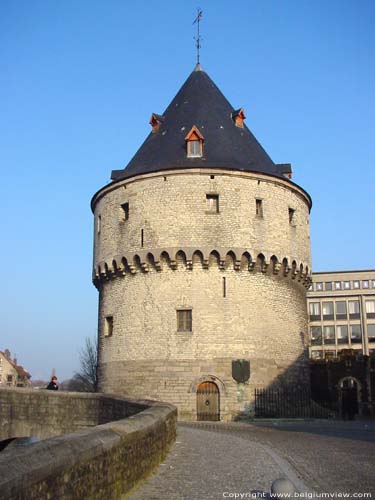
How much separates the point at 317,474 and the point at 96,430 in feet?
12.1

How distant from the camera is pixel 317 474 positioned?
8492 mm

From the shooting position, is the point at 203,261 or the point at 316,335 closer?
the point at 203,261

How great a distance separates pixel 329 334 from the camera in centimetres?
6681

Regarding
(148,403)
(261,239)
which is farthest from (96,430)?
(261,239)

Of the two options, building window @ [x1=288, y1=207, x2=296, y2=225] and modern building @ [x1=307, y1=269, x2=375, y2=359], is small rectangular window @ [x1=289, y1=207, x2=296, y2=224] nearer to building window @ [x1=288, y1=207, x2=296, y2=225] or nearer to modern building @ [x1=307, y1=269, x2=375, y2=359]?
building window @ [x1=288, y1=207, x2=296, y2=225]

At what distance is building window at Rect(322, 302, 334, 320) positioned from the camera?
67.6 meters

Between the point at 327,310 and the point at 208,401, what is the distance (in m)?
49.2

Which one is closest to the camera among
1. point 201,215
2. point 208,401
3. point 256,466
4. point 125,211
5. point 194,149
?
point 256,466

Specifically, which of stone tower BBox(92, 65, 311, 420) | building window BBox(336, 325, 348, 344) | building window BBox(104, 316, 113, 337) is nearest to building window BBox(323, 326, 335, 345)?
building window BBox(336, 325, 348, 344)

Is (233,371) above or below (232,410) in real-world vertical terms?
above

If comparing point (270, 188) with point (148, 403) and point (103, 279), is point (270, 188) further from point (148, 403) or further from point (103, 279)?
point (148, 403)

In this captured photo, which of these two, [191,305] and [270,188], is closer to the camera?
[191,305]

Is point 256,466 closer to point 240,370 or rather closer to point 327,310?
point 240,370

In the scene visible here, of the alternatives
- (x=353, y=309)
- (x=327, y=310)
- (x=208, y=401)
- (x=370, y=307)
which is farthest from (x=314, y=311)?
(x=208, y=401)
